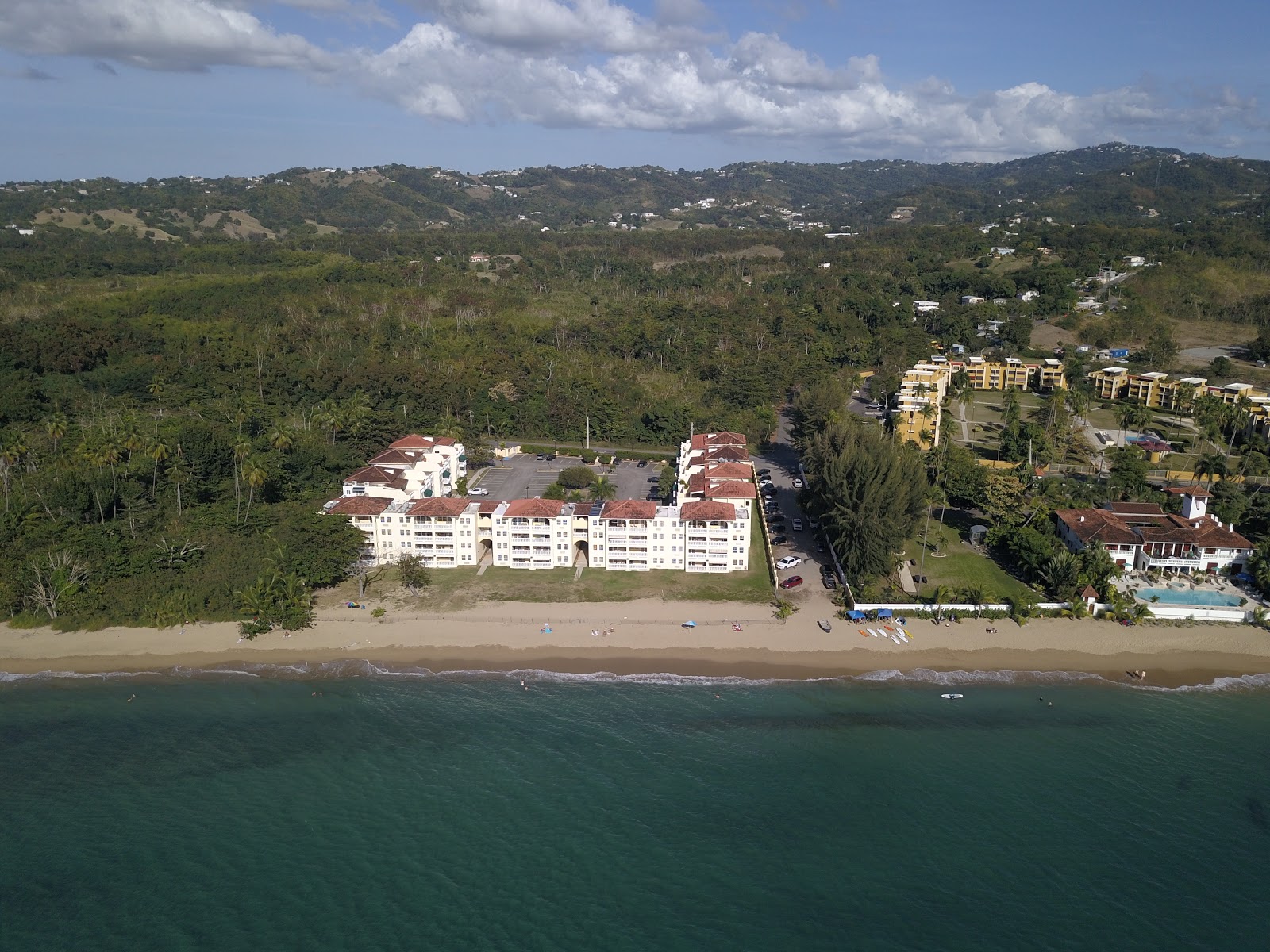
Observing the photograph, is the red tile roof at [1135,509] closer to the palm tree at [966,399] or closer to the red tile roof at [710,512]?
the red tile roof at [710,512]

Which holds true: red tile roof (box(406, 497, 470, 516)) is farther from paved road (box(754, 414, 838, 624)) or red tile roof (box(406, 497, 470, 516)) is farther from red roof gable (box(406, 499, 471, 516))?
paved road (box(754, 414, 838, 624))

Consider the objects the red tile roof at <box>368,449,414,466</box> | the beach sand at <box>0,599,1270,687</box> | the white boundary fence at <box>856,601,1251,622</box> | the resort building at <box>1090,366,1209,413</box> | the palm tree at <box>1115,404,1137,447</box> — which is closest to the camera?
the beach sand at <box>0,599,1270,687</box>

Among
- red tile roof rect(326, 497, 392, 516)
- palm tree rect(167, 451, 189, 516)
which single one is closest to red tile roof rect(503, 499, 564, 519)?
red tile roof rect(326, 497, 392, 516)

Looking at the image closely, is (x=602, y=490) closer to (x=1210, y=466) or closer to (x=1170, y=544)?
(x=1170, y=544)

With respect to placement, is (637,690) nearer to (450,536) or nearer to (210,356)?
(450,536)

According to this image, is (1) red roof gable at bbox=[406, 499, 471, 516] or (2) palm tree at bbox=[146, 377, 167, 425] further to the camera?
(2) palm tree at bbox=[146, 377, 167, 425]

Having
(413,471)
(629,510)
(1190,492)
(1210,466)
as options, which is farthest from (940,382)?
(413,471)

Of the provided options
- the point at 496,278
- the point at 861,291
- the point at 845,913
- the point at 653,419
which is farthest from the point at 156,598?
the point at 861,291
